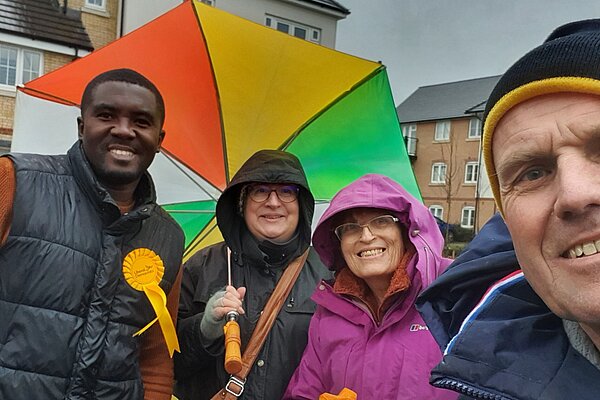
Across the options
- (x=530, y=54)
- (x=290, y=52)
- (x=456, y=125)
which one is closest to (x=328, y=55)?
(x=290, y=52)

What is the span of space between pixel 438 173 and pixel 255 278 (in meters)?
37.8

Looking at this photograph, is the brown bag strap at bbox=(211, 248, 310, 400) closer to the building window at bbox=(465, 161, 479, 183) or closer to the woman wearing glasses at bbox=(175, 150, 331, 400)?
the woman wearing glasses at bbox=(175, 150, 331, 400)

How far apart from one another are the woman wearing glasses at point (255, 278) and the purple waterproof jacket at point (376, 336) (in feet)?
0.60

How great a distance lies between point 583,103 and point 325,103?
3.55m

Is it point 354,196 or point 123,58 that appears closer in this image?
point 354,196

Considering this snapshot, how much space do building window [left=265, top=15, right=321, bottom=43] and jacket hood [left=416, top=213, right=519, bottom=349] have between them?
66.3ft

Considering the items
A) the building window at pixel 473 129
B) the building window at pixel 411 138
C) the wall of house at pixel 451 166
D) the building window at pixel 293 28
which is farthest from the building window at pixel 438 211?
the building window at pixel 293 28

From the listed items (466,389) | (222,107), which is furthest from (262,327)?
(222,107)

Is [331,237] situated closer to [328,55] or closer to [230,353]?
[230,353]

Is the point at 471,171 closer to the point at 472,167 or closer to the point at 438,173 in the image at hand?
the point at 472,167

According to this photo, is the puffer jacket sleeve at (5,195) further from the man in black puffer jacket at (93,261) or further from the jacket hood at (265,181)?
the jacket hood at (265,181)

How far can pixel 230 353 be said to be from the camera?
2.15 metres

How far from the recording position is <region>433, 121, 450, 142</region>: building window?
1532 inches

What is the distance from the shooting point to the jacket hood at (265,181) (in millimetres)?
2902
